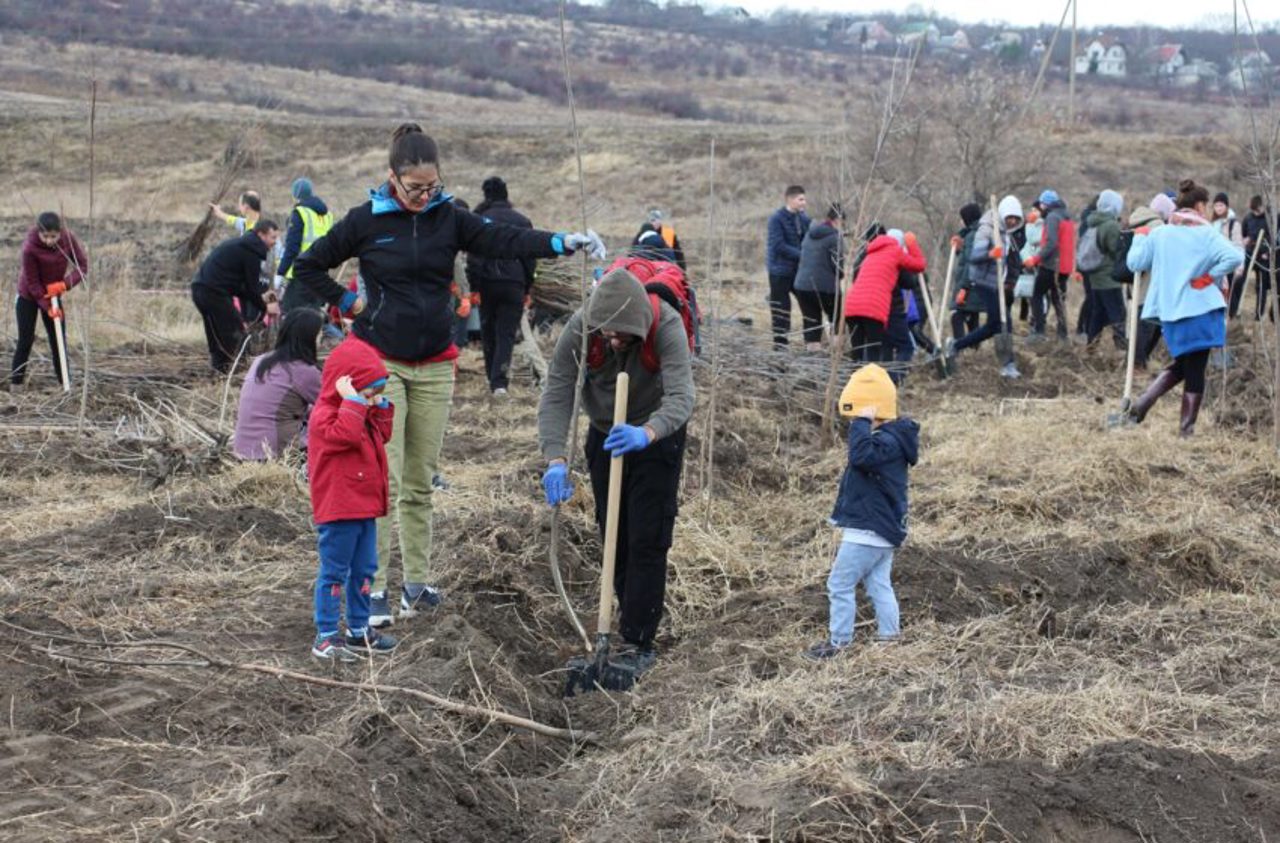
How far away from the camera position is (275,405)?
323 inches

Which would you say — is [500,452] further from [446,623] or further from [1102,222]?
[1102,222]

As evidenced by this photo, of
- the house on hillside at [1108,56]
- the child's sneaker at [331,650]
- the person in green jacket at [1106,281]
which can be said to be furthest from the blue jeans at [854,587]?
the house on hillside at [1108,56]

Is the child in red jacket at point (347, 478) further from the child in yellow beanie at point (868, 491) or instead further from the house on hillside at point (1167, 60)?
the house on hillside at point (1167, 60)

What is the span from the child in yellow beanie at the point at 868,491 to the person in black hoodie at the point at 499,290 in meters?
5.47

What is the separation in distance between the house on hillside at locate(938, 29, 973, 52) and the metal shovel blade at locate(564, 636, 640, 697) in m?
28.9

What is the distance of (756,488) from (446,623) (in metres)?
3.17

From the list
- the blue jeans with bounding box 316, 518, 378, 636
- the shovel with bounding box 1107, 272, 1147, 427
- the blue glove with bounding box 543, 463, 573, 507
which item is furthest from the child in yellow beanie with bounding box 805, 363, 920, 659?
the shovel with bounding box 1107, 272, 1147, 427

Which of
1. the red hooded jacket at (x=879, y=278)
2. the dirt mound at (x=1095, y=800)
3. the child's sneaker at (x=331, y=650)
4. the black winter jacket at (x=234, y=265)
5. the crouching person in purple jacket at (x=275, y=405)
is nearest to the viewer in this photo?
the dirt mound at (x=1095, y=800)

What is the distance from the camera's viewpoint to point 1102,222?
13.8m

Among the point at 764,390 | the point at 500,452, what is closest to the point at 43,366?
the point at 500,452

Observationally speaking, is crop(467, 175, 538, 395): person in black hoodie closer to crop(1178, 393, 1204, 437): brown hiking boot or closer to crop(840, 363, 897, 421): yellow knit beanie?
crop(1178, 393, 1204, 437): brown hiking boot

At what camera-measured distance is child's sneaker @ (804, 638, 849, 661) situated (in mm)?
5461

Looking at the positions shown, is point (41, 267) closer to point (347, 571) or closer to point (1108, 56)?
point (347, 571)

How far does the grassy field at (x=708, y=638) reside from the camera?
3.99m
